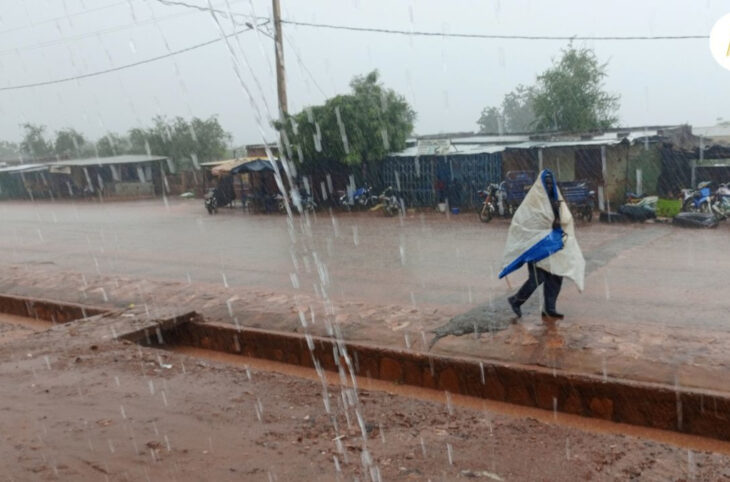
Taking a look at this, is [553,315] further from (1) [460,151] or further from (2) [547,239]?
(1) [460,151]

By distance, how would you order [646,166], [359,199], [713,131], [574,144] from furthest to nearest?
[713,131] < [359,199] < [646,166] < [574,144]

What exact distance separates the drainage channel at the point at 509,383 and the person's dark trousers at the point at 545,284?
53.0 inches

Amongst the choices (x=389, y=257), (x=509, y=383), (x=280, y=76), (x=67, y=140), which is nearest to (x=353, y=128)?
(x=280, y=76)

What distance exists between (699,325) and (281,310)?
16.3 ft

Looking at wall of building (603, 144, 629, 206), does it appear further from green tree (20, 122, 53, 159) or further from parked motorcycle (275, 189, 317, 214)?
green tree (20, 122, 53, 159)

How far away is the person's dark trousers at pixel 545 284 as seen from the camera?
694 cm

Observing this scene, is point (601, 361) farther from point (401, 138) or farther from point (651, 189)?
point (401, 138)

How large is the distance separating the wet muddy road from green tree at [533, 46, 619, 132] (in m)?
11.3

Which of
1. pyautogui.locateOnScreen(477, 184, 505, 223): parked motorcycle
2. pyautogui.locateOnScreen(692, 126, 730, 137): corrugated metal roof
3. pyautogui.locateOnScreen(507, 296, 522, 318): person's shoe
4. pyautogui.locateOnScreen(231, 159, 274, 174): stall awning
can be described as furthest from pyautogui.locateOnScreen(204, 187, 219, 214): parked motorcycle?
pyautogui.locateOnScreen(692, 126, 730, 137): corrugated metal roof

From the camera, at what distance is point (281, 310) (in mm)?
8531

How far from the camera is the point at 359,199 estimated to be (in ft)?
75.9

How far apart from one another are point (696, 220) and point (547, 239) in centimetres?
1030

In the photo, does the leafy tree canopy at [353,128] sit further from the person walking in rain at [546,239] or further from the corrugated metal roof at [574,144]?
the person walking in rain at [546,239]

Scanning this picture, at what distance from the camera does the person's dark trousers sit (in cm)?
694
